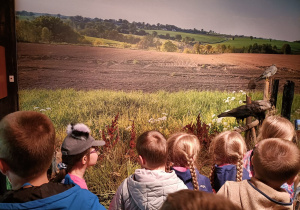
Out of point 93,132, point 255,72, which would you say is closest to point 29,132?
point 93,132

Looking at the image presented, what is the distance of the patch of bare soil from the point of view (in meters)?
4.82

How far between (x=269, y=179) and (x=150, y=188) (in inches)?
33.8

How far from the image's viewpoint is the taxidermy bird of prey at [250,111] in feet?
16.9

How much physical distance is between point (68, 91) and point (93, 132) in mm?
871

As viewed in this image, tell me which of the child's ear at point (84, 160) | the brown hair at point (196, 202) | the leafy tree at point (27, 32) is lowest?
the child's ear at point (84, 160)

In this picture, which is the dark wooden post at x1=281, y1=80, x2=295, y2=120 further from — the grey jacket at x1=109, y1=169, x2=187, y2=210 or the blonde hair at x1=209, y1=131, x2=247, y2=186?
the grey jacket at x1=109, y1=169, x2=187, y2=210

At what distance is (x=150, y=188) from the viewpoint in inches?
84.4

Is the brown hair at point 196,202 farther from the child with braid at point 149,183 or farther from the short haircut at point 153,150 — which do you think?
the short haircut at point 153,150

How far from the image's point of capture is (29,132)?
158 cm

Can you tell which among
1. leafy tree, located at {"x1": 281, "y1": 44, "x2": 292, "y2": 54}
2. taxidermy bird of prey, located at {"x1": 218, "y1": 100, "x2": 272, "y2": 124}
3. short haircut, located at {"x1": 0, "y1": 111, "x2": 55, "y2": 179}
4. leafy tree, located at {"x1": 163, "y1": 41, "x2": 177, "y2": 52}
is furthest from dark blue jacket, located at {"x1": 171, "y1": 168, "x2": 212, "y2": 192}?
leafy tree, located at {"x1": 281, "y1": 44, "x2": 292, "y2": 54}

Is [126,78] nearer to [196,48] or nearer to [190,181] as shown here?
[196,48]

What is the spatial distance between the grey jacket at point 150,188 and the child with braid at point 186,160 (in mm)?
161

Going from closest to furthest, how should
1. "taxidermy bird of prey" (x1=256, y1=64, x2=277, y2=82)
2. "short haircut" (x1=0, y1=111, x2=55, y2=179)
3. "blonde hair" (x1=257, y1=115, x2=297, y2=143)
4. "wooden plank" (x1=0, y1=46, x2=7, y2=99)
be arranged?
"short haircut" (x1=0, y1=111, x2=55, y2=179) < "blonde hair" (x1=257, y1=115, x2=297, y2=143) < "wooden plank" (x1=0, y1=46, x2=7, y2=99) < "taxidermy bird of prey" (x1=256, y1=64, x2=277, y2=82)

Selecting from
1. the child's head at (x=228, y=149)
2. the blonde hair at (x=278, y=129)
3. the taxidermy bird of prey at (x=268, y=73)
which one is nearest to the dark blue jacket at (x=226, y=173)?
the child's head at (x=228, y=149)
